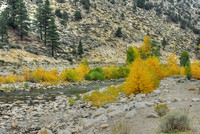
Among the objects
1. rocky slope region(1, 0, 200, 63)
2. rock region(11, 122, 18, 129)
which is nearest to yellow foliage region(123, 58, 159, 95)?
rock region(11, 122, 18, 129)

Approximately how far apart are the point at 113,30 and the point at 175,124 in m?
59.0

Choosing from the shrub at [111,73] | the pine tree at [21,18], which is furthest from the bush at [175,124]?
the pine tree at [21,18]

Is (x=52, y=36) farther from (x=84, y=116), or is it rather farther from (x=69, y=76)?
(x=84, y=116)

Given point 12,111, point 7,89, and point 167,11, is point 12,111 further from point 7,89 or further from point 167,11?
point 167,11

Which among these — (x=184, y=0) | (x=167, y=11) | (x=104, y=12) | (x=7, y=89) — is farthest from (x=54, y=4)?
(x=184, y=0)

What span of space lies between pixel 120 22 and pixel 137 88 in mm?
57245

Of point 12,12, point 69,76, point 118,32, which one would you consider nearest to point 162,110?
point 69,76

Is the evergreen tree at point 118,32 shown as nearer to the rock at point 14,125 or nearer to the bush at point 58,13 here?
the bush at point 58,13

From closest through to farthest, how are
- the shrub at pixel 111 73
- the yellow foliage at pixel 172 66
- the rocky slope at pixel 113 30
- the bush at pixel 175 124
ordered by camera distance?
the bush at pixel 175 124 < the yellow foliage at pixel 172 66 < the shrub at pixel 111 73 < the rocky slope at pixel 113 30

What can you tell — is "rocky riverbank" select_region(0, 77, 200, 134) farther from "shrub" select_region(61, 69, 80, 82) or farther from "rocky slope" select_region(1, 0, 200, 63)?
"rocky slope" select_region(1, 0, 200, 63)

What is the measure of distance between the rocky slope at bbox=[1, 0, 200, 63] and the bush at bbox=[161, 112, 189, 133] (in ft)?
118

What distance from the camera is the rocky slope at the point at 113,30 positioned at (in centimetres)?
4963

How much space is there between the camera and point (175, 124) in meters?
4.51

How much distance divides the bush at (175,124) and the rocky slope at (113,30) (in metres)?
36.0
